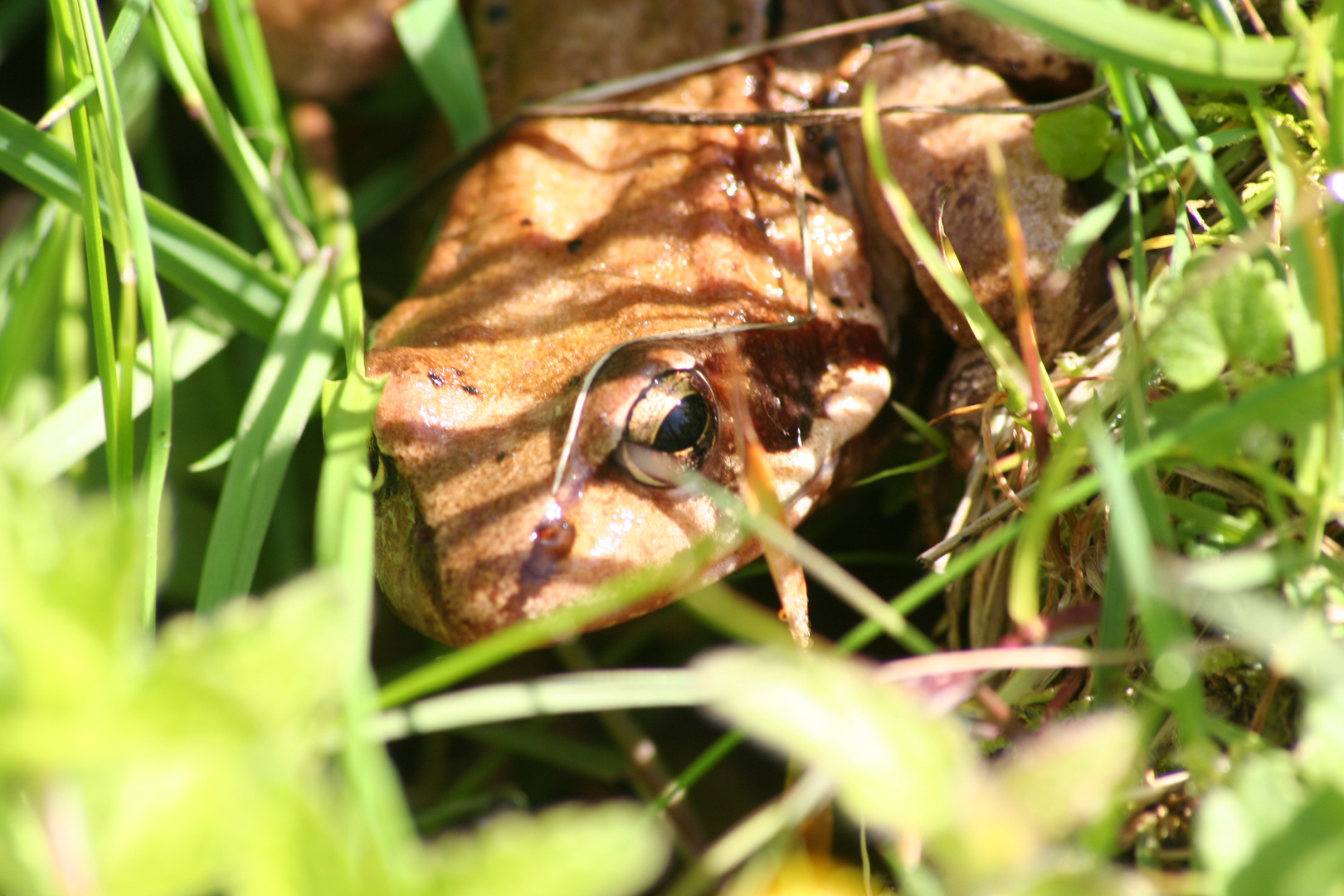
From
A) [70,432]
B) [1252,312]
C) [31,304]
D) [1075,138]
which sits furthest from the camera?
[31,304]

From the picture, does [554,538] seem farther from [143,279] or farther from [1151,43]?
[1151,43]

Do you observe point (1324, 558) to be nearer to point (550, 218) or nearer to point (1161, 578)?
point (1161, 578)

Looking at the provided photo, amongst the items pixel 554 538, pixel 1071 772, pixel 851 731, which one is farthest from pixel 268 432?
pixel 1071 772

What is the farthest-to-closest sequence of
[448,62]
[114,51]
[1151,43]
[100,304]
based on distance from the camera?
1. [448,62]
2. [114,51]
3. [100,304]
4. [1151,43]

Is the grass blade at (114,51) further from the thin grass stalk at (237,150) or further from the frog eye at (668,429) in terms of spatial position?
the frog eye at (668,429)

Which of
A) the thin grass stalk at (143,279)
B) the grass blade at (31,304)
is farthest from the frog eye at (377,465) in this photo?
the grass blade at (31,304)

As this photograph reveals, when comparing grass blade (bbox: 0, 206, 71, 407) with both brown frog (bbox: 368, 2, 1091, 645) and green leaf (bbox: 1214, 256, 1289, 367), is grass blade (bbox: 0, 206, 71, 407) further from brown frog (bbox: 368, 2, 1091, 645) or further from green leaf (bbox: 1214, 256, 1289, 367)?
green leaf (bbox: 1214, 256, 1289, 367)

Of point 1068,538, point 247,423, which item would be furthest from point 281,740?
point 1068,538
